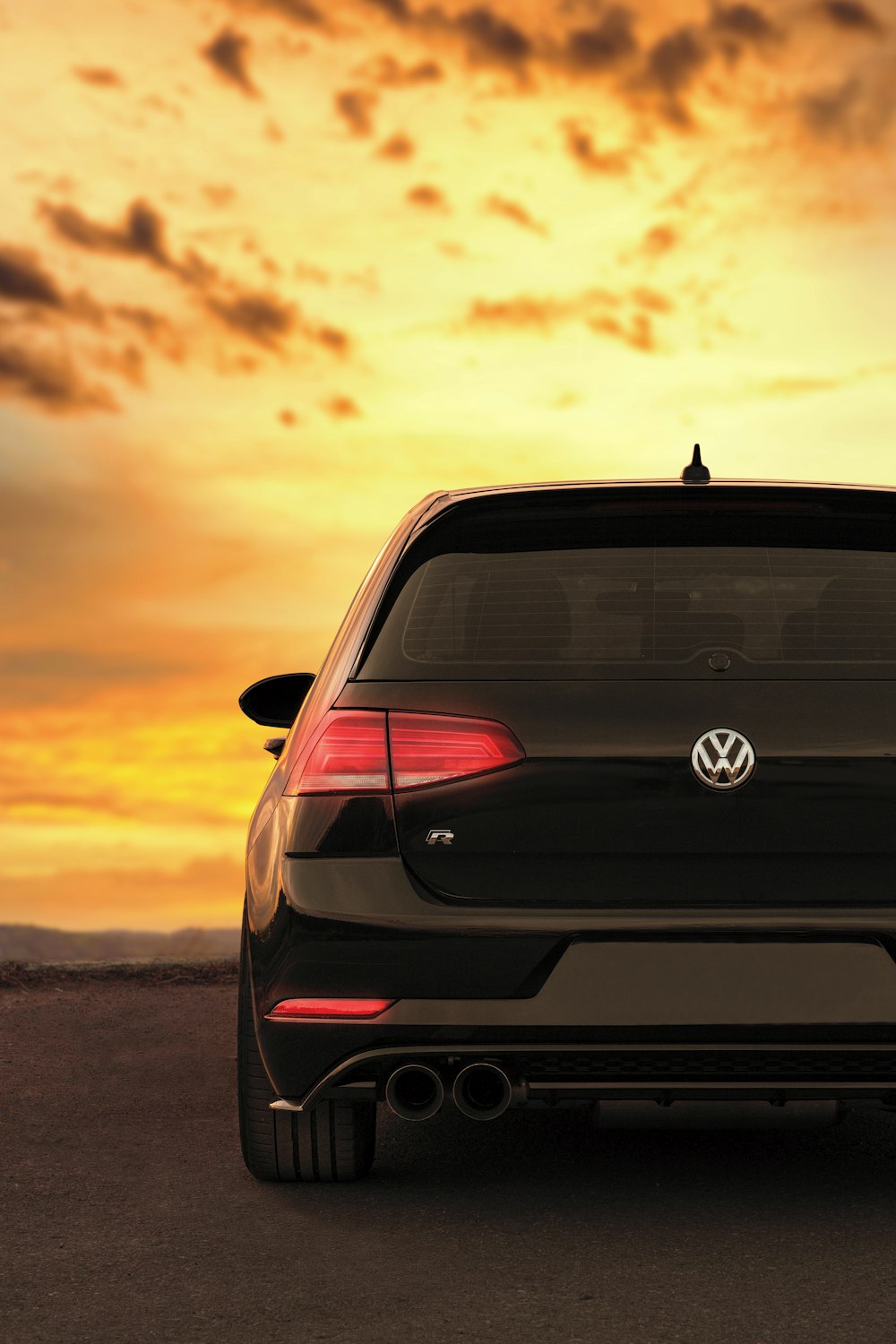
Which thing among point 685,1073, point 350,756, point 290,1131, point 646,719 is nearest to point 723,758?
point 646,719

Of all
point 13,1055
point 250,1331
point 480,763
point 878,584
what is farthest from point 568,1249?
point 13,1055

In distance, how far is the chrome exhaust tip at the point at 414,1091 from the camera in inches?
155

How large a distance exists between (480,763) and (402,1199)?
4.10 ft

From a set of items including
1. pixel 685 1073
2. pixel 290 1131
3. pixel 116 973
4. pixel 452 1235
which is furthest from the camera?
pixel 116 973

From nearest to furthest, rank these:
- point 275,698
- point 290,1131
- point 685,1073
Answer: point 685,1073
point 290,1131
point 275,698

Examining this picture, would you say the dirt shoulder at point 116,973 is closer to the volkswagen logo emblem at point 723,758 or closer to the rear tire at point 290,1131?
the rear tire at point 290,1131

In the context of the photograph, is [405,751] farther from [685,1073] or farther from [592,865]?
[685,1073]

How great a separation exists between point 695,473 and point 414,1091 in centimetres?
177

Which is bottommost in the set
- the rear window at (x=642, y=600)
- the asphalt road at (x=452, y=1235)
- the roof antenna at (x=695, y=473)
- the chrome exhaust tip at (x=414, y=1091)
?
the asphalt road at (x=452, y=1235)

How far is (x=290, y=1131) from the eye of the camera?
4449 millimetres

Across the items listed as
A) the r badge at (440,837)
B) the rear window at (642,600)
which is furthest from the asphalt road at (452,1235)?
the rear window at (642,600)

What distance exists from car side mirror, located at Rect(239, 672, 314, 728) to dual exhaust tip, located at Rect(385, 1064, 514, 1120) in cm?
209

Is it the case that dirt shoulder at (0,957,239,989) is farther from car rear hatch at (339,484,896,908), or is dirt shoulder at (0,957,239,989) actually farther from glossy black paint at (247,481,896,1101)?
car rear hatch at (339,484,896,908)

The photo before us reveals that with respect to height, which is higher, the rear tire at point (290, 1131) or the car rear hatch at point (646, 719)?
the car rear hatch at point (646, 719)
